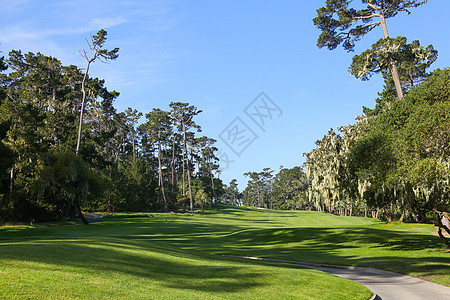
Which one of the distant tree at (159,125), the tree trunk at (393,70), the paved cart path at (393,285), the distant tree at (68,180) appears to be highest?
the distant tree at (159,125)

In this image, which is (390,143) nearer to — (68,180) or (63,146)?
(68,180)

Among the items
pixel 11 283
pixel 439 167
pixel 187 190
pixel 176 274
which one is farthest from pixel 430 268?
pixel 187 190

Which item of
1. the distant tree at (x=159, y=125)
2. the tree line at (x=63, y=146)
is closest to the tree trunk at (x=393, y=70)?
the tree line at (x=63, y=146)

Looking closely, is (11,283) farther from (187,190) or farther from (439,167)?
(187,190)

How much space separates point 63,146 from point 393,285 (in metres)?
49.6

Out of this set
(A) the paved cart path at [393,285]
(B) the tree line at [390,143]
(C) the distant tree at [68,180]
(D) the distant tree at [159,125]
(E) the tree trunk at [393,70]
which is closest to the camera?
(A) the paved cart path at [393,285]

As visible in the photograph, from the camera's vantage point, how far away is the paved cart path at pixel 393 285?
37.1 ft

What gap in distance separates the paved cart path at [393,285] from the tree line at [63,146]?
30.6m

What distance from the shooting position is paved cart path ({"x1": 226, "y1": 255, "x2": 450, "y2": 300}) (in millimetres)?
11305

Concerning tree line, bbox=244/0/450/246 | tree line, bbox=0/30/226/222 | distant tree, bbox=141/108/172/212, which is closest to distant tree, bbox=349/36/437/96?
tree line, bbox=244/0/450/246

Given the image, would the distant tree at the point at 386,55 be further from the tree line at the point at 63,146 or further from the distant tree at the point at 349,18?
the tree line at the point at 63,146

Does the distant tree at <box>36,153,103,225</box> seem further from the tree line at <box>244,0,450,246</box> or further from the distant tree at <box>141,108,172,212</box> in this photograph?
the distant tree at <box>141,108,172,212</box>

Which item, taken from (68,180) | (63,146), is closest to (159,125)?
(63,146)

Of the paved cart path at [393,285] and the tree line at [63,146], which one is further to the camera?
the tree line at [63,146]
